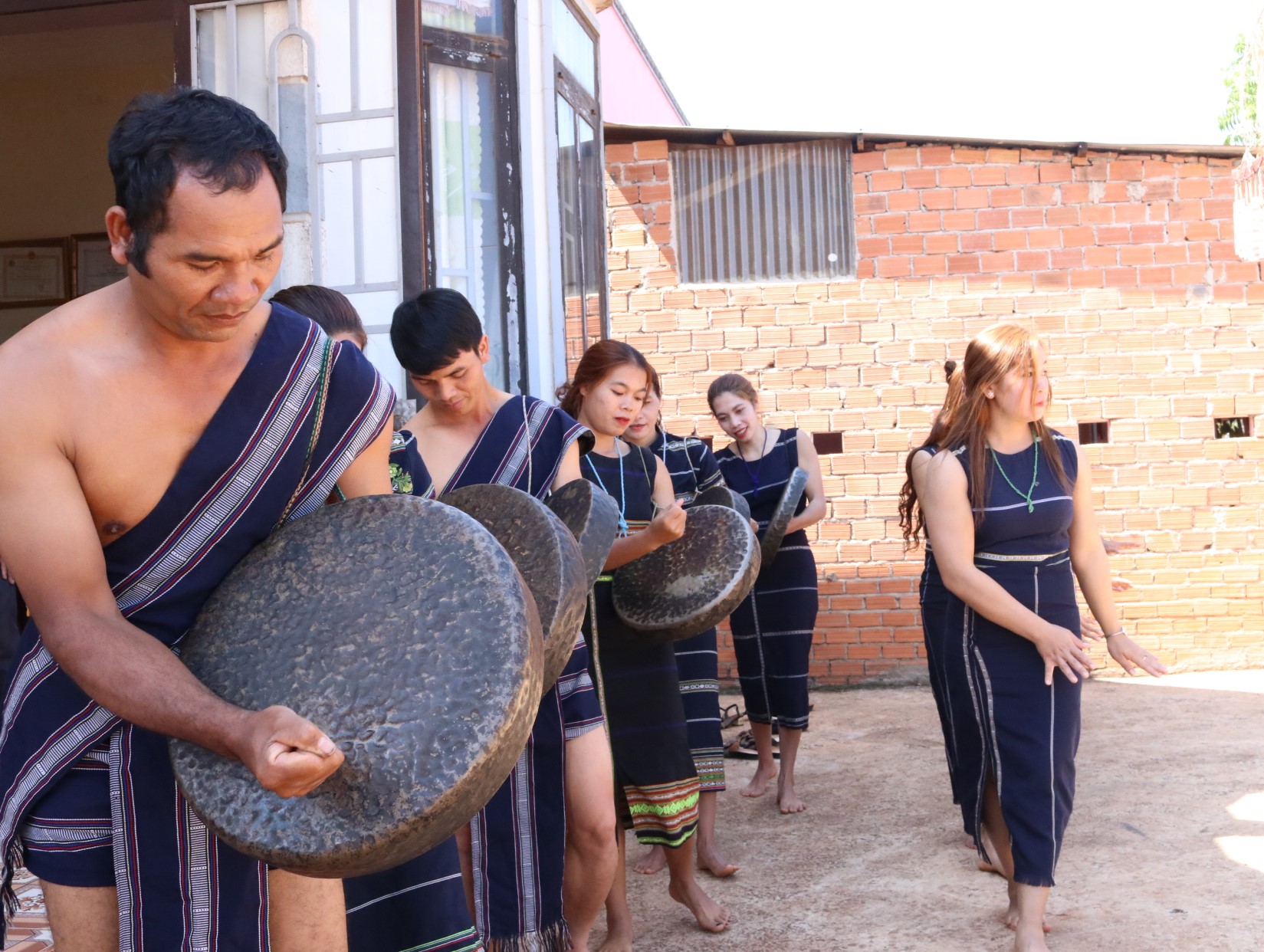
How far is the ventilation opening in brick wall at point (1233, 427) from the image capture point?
7680mm

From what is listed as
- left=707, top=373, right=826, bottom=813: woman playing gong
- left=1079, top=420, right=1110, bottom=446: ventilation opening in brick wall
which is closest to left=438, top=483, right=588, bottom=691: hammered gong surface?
left=707, top=373, right=826, bottom=813: woman playing gong

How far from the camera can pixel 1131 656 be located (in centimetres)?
344

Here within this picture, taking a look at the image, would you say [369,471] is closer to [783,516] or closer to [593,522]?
[593,522]

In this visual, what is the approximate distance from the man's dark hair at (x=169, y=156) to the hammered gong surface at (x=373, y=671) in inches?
17.3

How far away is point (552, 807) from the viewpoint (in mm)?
3129

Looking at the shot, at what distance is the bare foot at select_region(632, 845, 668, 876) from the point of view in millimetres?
4488

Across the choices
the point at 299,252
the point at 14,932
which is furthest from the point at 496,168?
the point at 14,932

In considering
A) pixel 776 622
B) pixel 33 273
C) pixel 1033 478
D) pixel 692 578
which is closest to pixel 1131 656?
pixel 1033 478

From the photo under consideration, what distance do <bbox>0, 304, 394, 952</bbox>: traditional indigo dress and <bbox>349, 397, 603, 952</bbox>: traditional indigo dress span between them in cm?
139

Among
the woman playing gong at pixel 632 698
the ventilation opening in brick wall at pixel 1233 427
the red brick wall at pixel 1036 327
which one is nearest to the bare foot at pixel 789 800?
the woman playing gong at pixel 632 698

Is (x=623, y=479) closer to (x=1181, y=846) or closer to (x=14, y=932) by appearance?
(x=14, y=932)

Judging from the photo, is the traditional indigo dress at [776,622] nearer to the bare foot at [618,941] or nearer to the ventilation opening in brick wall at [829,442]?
the bare foot at [618,941]

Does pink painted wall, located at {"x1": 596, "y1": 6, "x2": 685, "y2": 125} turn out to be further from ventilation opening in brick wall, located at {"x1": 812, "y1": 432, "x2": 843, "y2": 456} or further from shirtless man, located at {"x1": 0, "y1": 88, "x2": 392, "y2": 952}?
shirtless man, located at {"x1": 0, "y1": 88, "x2": 392, "y2": 952}

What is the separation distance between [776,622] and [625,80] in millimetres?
7752
